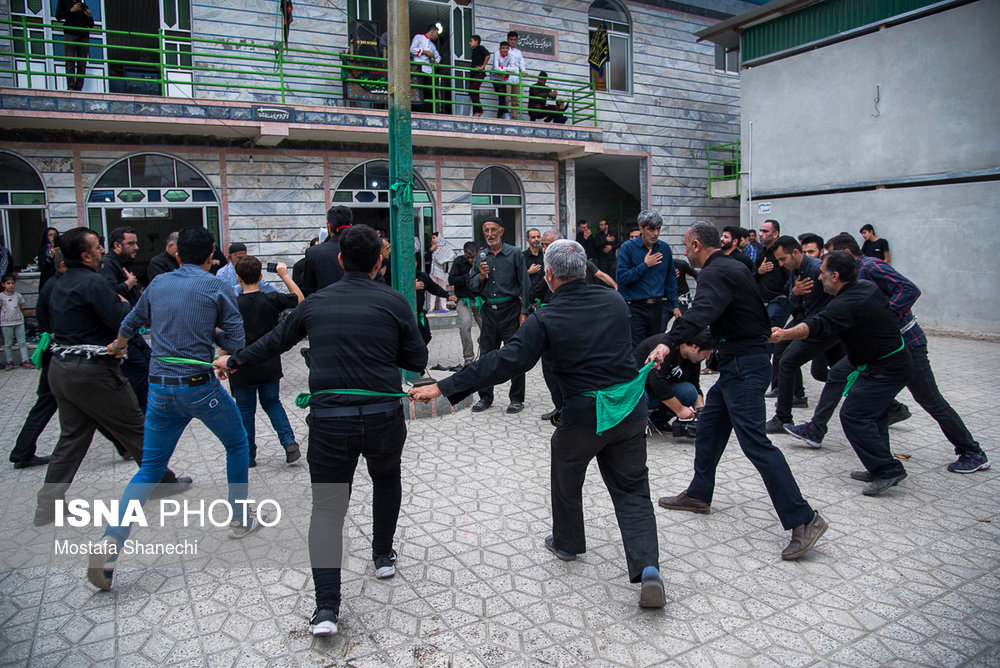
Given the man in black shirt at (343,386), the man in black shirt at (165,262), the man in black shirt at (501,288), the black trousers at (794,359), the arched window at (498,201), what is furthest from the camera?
the arched window at (498,201)

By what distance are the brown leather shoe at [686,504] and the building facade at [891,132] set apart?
416 inches

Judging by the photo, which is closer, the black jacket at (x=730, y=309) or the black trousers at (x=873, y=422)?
the black jacket at (x=730, y=309)

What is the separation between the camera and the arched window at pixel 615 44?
57.0ft

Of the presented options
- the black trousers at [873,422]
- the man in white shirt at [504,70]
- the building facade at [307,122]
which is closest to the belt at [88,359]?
the black trousers at [873,422]

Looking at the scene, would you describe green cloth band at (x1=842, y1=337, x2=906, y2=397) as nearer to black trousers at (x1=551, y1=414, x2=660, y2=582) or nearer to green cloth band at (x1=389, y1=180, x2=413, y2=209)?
black trousers at (x1=551, y1=414, x2=660, y2=582)

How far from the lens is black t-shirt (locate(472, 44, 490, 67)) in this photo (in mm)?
15000

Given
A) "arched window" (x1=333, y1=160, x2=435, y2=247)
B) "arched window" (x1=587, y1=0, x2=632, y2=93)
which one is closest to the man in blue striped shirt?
"arched window" (x1=333, y1=160, x2=435, y2=247)

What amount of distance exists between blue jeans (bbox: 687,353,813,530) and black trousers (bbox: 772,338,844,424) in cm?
242

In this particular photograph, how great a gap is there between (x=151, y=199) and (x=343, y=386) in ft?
37.0

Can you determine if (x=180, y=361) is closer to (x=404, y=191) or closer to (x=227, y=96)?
(x=404, y=191)

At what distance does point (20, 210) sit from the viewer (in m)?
11.8

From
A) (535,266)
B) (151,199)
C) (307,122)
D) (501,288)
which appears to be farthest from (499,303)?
(151,199)

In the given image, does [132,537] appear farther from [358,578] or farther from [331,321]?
[331,321]

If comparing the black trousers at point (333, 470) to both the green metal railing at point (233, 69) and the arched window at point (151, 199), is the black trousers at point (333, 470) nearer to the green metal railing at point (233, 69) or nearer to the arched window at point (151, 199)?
the green metal railing at point (233, 69)
